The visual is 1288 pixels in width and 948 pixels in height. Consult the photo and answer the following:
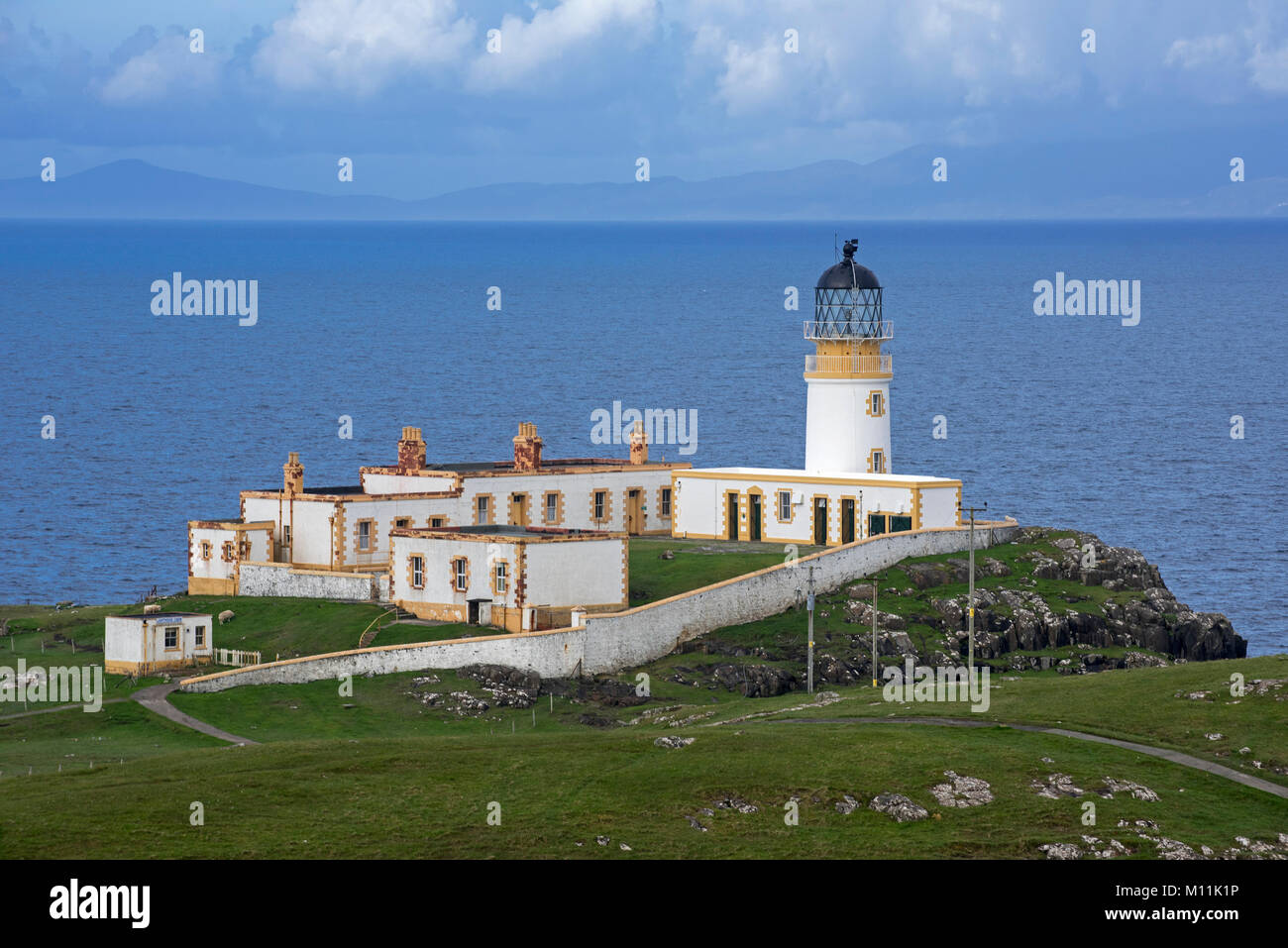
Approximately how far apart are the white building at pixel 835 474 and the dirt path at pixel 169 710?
96.6ft

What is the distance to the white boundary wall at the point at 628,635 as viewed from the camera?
68812 mm

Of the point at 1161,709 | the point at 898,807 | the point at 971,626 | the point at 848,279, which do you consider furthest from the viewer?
the point at 848,279

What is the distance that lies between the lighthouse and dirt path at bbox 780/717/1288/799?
3270 cm

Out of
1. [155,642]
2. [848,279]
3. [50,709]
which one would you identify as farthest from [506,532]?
[848,279]

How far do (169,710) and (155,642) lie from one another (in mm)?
5950

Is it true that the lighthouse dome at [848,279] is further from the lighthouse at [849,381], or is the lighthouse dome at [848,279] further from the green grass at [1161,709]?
the green grass at [1161,709]

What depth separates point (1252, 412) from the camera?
184 m

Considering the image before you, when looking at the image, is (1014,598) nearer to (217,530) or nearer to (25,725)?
(217,530)

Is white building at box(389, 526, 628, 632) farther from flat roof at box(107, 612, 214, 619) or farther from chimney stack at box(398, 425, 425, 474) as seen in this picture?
chimney stack at box(398, 425, 425, 474)

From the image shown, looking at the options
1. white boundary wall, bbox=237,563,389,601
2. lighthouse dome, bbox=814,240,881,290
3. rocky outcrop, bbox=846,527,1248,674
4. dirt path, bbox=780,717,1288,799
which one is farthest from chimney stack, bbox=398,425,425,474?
dirt path, bbox=780,717,1288,799

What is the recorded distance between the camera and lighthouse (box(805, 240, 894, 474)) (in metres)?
91.2

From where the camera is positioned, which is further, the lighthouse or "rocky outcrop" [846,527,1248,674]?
the lighthouse

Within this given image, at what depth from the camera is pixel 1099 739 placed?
54.9m

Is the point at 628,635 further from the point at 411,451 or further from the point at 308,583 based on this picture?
the point at 411,451
